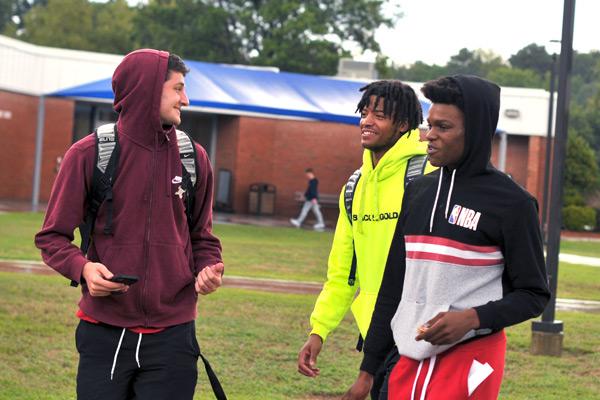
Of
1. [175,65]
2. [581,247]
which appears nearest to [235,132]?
[581,247]

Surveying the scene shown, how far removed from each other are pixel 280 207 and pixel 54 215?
120 ft

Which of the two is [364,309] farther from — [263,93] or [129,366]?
[263,93]

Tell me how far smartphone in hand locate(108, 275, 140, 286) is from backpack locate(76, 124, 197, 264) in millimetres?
261

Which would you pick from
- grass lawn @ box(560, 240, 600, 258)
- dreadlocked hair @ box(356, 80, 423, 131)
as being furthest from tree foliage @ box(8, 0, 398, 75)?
dreadlocked hair @ box(356, 80, 423, 131)

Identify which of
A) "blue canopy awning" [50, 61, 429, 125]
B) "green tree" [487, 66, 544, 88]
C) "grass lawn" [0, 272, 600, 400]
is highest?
"green tree" [487, 66, 544, 88]

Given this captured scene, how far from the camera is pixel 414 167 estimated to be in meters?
4.69

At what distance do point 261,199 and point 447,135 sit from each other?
35840 millimetres

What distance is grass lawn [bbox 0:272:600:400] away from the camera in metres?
8.50

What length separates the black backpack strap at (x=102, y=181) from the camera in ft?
13.6

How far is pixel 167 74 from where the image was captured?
4.30 metres

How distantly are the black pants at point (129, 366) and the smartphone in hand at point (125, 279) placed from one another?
0.30 meters

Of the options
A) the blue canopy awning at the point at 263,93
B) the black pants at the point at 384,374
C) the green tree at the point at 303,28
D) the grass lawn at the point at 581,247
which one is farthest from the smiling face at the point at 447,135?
the green tree at the point at 303,28

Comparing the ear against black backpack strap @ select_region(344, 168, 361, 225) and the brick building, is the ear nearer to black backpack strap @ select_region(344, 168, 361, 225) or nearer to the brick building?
black backpack strap @ select_region(344, 168, 361, 225)

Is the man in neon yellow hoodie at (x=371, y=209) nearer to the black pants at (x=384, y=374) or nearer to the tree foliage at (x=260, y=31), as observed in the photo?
the black pants at (x=384, y=374)
